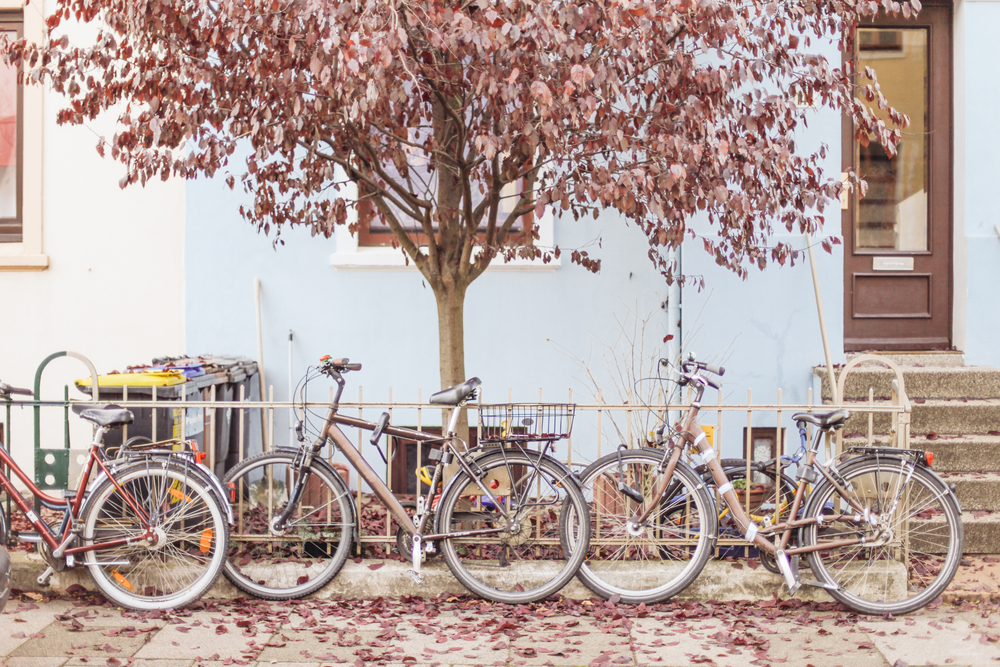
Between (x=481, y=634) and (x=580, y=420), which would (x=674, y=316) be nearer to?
(x=580, y=420)

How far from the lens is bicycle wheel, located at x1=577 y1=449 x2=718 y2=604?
4.49 metres

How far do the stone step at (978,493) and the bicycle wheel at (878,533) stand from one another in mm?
1167

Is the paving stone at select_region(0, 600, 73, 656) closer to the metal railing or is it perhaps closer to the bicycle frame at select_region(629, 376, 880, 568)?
the metal railing

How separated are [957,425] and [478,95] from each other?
4.16m

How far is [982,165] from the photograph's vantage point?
21.3ft

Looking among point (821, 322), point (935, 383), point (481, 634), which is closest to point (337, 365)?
point (481, 634)

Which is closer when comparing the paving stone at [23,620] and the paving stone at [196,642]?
the paving stone at [196,642]

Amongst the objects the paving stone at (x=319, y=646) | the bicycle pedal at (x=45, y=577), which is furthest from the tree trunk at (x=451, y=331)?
the bicycle pedal at (x=45, y=577)

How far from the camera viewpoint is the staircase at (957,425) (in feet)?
18.3

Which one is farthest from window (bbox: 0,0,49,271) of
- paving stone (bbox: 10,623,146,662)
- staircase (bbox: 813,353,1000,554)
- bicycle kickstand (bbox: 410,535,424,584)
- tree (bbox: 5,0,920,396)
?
staircase (bbox: 813,353,1000,554)

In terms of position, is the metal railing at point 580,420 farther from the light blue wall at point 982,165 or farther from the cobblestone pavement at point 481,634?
the light blue wall at point 982,165

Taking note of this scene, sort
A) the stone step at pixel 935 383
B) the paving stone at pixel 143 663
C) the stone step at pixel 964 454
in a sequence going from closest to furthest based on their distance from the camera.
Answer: the paving stone at pixel 143 663
the stone step at pixel 964 454
the stone step at pixel 935 383

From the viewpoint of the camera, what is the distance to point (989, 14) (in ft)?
21.3

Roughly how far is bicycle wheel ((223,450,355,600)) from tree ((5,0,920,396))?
980mm
